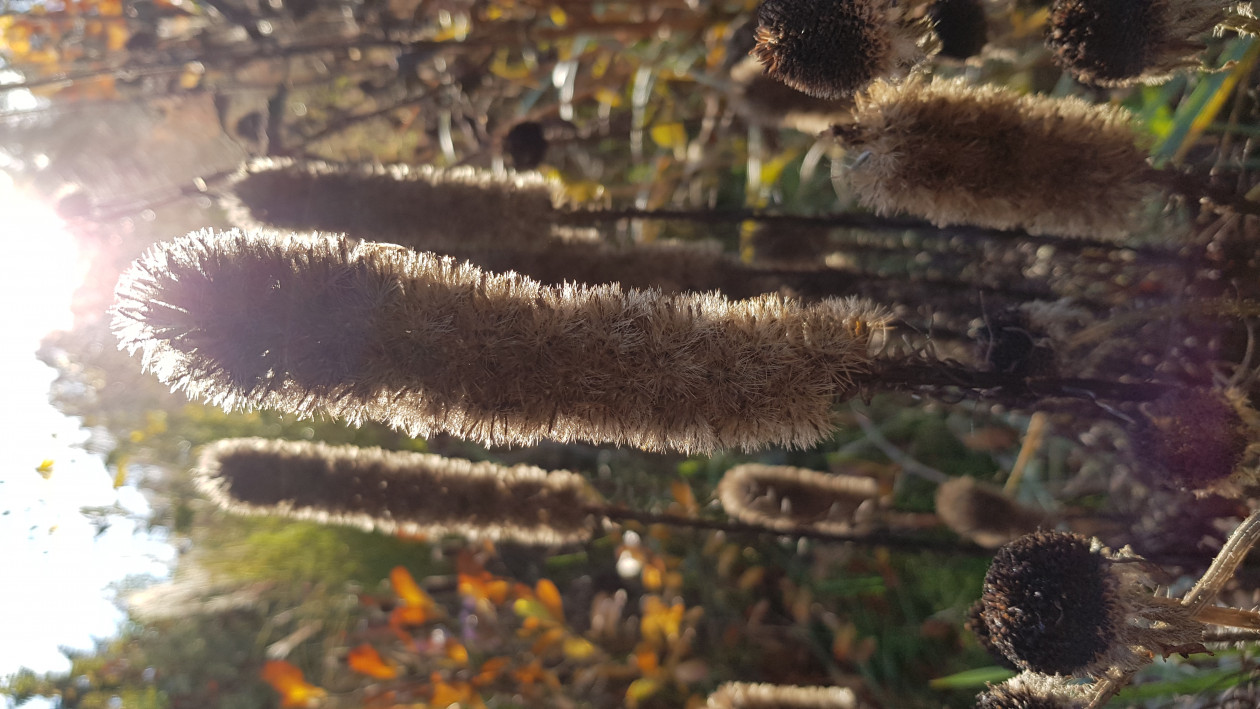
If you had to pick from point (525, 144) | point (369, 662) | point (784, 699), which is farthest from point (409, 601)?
point (525, 144)

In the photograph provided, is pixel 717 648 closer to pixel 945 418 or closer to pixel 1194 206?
pixel 945 418

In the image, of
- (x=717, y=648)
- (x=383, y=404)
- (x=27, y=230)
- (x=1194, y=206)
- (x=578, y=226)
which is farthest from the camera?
(x=717, y=648)

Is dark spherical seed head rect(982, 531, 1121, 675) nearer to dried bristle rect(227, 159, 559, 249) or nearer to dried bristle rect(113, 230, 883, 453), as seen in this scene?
dried bristle rect(113, 230, 883, 453)

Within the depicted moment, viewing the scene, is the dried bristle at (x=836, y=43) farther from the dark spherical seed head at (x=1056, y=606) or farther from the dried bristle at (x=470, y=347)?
the dark spherical seed head at (x=1056, y=606)

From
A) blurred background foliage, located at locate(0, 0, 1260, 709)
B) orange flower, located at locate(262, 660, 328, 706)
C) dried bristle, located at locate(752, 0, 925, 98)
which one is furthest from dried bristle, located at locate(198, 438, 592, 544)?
orange flower, located at locate(262, 660, 328, 706)

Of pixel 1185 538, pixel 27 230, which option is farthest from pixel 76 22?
pixel 1185 538

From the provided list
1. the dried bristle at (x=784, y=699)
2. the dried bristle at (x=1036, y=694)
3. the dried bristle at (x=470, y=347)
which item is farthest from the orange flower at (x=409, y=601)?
the dried bristle at (x=1036, y=694)

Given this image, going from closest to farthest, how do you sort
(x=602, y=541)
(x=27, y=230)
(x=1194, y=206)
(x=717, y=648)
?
(x=1194, y=206) → (x=27, y=230) → (x=717, y=648) → (x=602, y=541)

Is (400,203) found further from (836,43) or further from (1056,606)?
(1056,606)
